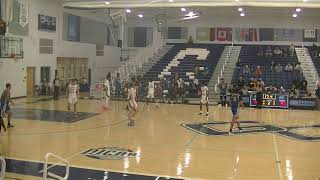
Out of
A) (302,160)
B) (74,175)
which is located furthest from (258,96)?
(74,175)

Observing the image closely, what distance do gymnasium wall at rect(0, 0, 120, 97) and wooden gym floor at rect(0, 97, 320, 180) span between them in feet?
17.9

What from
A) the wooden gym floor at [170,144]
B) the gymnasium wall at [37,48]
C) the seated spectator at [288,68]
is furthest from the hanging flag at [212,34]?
the wooden gym floor at [170,144]

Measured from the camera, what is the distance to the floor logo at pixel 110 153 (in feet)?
36.6

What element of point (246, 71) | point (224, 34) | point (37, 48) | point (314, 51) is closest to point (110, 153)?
point (37, 48)

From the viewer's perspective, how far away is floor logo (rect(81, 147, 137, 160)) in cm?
1116

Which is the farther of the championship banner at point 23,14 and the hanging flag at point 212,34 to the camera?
the hanging flag at point 212,34

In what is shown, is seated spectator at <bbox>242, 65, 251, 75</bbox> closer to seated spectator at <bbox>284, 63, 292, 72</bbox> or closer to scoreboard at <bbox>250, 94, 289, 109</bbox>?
seated spectator at <bbox>284, 63, 292, 72</bbox>

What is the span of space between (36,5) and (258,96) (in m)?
15.0

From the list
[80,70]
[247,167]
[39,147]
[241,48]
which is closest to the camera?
[247,167]

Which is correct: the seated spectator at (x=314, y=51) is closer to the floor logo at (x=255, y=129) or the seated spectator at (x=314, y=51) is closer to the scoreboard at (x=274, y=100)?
the scoreboard at (x=274, y=100)

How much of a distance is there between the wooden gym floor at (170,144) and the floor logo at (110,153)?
0.17 feet

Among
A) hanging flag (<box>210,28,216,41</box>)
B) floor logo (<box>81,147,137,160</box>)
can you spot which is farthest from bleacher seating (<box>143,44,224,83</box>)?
floor logo (<box>81,147,137,160</box>)

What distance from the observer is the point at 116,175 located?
939cm

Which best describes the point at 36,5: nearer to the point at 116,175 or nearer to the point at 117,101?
the point at 117,101
